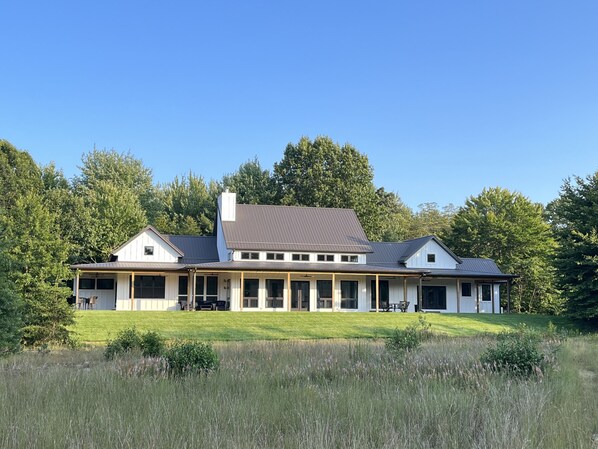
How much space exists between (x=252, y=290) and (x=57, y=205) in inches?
806

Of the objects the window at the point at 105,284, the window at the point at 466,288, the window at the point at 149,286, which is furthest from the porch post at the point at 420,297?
the window at the point at 105,284

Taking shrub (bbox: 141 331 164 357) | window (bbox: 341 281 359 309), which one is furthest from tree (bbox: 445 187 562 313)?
shrub (bbox: 141 331 164 357)

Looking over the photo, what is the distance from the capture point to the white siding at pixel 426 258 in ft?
120

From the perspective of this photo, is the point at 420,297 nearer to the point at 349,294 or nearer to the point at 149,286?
the point at 349,294

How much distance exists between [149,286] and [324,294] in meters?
10.7

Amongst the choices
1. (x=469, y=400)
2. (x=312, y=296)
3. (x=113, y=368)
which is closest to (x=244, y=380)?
(x=113, y=368)

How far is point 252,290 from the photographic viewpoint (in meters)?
33.7

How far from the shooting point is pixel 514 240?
148ft

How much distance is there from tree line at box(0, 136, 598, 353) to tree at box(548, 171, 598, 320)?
0.15 ft

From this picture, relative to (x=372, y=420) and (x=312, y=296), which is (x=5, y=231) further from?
(x=312, y=296)

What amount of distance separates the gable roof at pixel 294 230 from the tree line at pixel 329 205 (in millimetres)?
10245

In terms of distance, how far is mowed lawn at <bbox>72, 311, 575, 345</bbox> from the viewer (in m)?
21.9

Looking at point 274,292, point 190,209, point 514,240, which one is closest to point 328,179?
point 190,209

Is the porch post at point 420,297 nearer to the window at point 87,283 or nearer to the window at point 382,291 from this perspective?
the window at point 382,291
